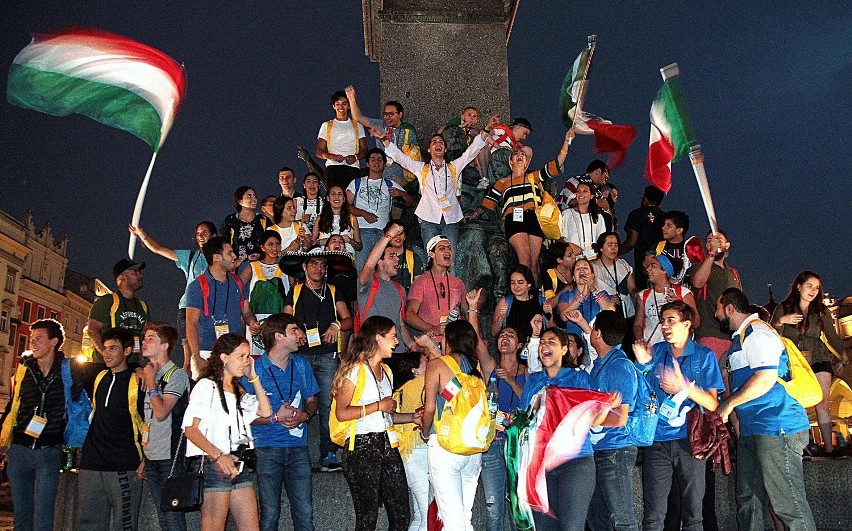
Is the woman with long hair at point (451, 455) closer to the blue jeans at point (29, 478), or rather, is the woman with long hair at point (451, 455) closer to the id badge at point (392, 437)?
the id badge at point (392, 437)

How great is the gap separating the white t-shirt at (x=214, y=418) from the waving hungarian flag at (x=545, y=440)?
6.04ft

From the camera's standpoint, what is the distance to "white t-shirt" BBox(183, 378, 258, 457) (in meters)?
4.85

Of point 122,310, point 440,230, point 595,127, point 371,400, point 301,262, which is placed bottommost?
point 371,400

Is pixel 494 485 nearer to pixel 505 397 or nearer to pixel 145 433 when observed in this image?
pixel 505 397

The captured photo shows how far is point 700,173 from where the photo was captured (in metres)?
8.36

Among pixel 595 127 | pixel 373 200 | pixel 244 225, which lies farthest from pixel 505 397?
pixel 595 127

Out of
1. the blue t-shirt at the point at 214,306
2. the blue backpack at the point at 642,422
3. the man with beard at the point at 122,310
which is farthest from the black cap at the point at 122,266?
the blue backpack at the point at 642,422

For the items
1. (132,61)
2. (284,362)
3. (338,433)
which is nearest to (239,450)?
(338,433)

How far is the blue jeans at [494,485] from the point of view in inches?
229

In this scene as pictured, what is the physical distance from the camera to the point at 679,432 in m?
5.53

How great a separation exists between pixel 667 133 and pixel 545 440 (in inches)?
215

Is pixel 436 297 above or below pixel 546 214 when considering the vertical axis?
below

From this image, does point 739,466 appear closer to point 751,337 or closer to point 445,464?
point 751,337

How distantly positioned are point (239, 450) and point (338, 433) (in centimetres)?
64
